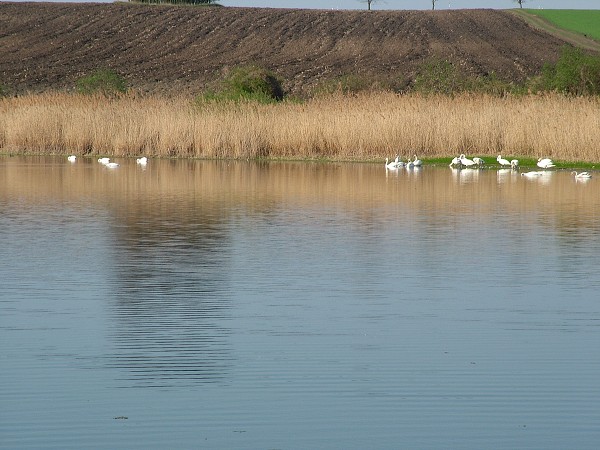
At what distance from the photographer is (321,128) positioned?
104ft

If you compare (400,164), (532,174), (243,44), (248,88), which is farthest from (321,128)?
(243,44)

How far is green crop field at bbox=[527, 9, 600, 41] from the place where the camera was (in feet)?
278

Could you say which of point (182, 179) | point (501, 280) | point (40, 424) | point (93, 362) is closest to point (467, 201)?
point (182, 179)

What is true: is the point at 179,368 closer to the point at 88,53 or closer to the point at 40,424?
the point at 40,424

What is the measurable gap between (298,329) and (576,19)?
85.7 metres

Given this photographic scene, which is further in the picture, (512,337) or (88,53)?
(88,53)

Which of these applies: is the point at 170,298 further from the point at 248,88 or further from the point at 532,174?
the point at 248,88

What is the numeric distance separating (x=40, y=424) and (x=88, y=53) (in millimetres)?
68809

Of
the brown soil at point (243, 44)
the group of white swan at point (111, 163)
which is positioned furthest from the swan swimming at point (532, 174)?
the brown soil at point (243, 44)

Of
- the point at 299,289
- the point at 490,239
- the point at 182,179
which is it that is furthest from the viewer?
the point at 182,179

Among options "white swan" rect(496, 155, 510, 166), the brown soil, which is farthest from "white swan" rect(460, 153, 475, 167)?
the brown soil

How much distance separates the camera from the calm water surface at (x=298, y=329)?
6457 mm

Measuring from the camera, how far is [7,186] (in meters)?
22.5

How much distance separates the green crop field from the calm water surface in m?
69.5
